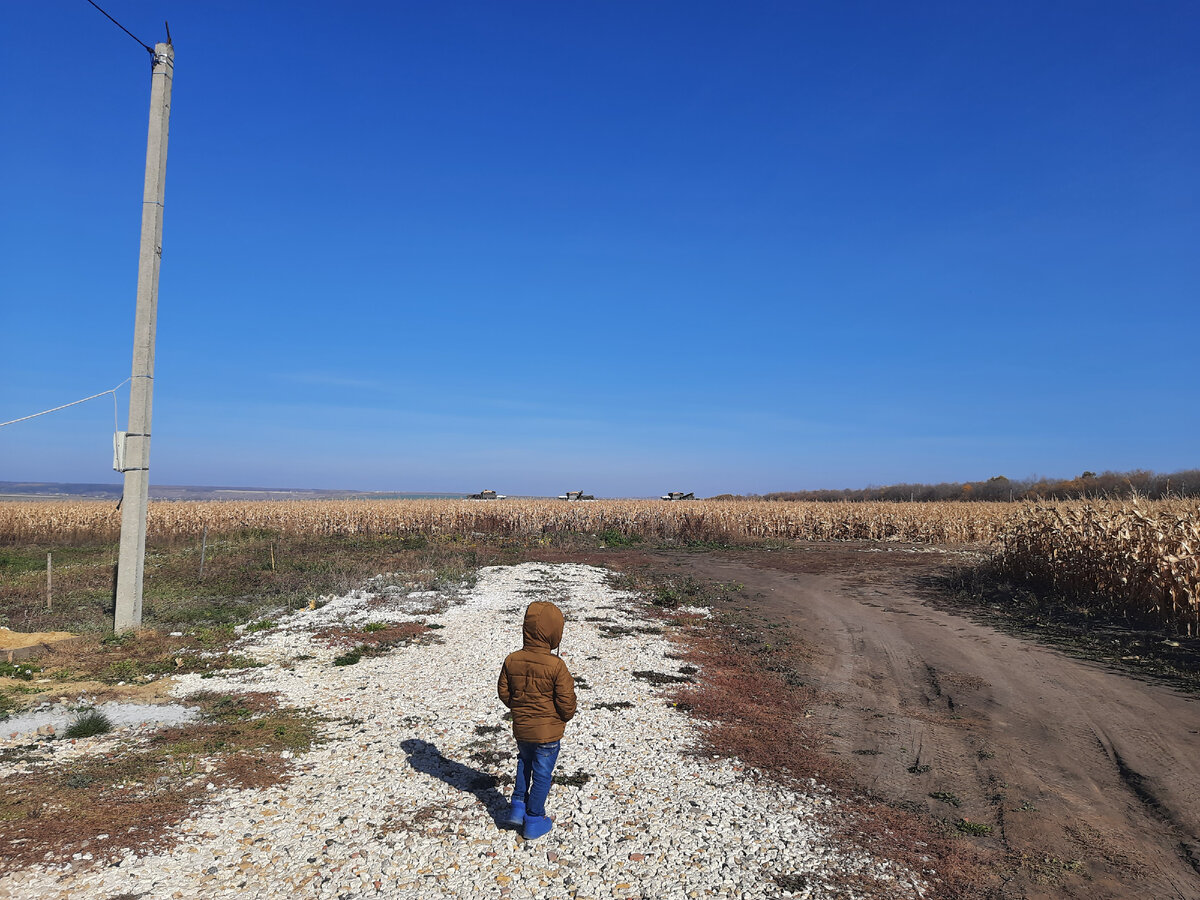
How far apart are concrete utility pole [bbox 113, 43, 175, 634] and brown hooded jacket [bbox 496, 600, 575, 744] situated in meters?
9.30

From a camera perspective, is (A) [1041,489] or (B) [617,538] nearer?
(B) [617,538]

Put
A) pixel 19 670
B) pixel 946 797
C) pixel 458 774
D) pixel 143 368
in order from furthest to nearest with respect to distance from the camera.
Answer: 1. pixel 143 368
2. pixel 19 670
3. pixel 458 774
4. pixel 946 797

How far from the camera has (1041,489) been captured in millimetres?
58562

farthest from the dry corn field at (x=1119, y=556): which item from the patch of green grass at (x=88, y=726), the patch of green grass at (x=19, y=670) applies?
the patch of green grass at (x=19, y=670)

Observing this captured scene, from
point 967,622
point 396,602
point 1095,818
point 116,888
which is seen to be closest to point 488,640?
point 396,602

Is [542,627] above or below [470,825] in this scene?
above

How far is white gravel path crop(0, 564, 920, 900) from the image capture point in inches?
177

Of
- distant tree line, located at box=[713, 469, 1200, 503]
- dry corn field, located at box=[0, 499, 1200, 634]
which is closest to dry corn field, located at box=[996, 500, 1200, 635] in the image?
dry corn field, located at box=[0, 499, 1200, 634]

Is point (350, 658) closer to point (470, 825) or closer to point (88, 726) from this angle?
point (88, 726)

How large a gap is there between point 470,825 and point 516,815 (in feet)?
1.46

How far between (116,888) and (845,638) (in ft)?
36.5

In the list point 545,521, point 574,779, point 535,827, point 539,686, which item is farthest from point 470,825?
point 545,521

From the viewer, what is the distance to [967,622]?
13.8 meters

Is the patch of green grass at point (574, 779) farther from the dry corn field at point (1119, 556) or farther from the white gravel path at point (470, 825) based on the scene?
the dry corn field at point (1119, 556)
